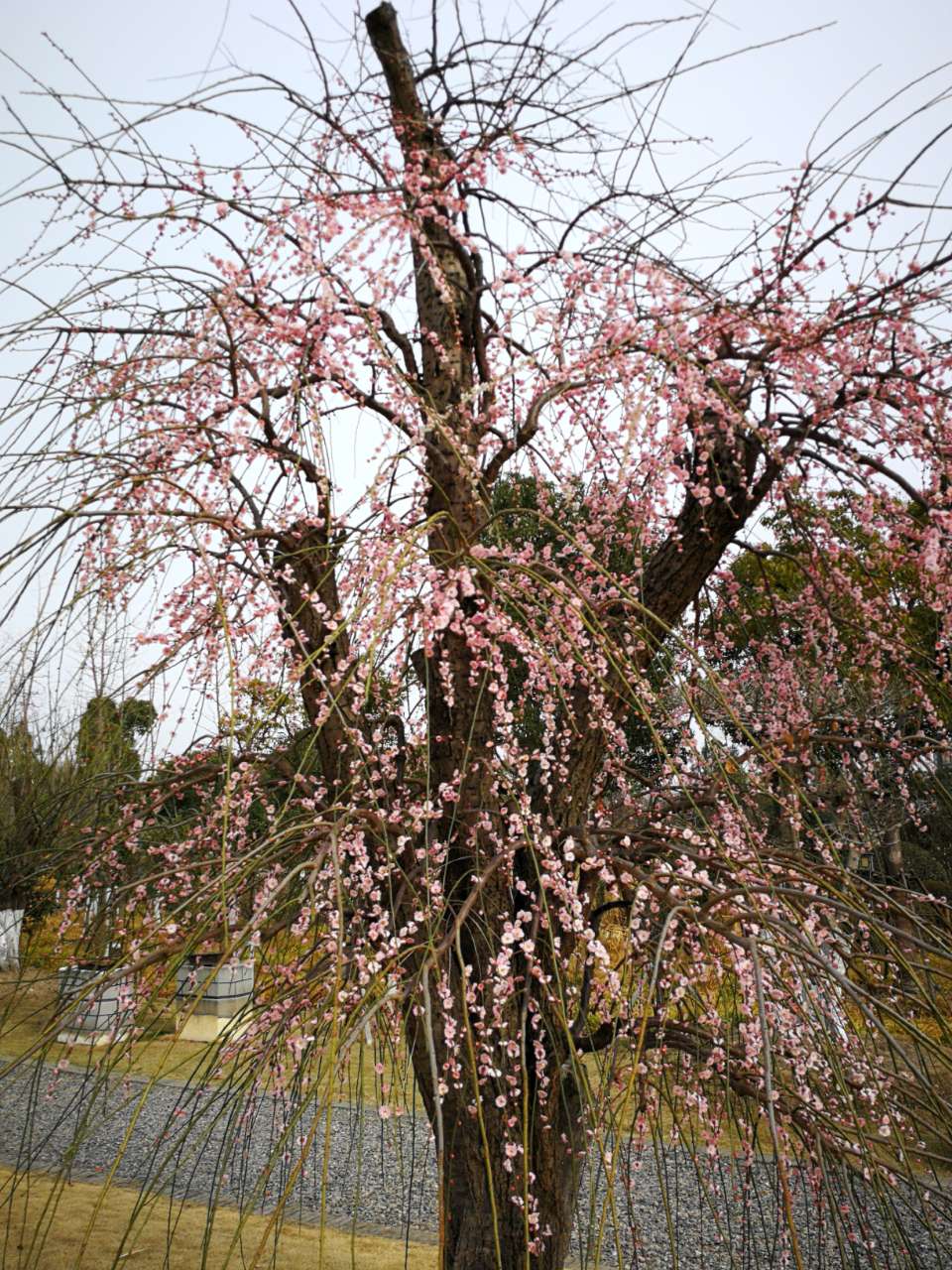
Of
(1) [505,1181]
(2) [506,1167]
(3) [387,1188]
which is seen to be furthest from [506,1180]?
(3) [387,1188]

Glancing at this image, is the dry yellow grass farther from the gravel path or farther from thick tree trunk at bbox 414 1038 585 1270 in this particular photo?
thick tree trunk at bbox 414 1038 585 1270

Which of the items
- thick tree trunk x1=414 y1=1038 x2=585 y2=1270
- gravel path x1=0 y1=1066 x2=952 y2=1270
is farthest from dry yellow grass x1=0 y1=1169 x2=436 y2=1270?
thick tree trunk x1=414 y1=1038 x2=585 y2=1270

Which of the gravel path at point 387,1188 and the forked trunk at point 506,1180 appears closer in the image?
the forked trunk at point 506,1180

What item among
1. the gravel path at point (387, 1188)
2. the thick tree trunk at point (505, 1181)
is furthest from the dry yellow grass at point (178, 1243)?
the thick tree trunk at point (505, 1181)

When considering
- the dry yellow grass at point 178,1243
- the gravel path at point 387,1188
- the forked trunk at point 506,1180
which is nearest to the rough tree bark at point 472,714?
the forked trunk at point 506,1180

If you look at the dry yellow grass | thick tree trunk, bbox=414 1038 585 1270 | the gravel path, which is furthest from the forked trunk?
the dry yellow grass

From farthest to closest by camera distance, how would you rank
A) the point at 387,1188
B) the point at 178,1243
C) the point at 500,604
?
the point at 387,1188, the point at 178,1243, the point at 500,604

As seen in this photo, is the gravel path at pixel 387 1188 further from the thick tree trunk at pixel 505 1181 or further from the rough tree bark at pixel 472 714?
the rough tree bark at pixel 472 714

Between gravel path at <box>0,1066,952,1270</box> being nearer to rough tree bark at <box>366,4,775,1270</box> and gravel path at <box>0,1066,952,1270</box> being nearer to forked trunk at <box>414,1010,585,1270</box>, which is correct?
forked trunk at <box>414,1010,585,1270</box>

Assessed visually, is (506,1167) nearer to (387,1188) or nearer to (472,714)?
(472,714)

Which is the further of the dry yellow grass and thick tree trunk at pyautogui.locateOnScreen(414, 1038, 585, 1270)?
the dry yellow grass

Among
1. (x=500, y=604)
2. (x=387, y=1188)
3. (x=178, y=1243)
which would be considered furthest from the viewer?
(x=387, y=1188)

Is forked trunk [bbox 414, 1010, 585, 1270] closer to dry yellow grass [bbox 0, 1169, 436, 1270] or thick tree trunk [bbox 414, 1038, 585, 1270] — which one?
thick tree trunk [bbox 414, 1038, 585, 1270]

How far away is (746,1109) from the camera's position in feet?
7.57
